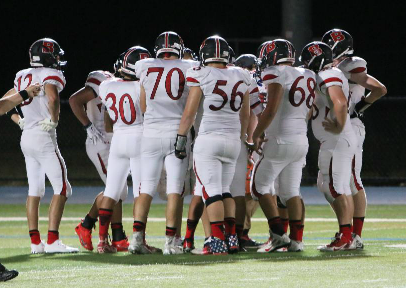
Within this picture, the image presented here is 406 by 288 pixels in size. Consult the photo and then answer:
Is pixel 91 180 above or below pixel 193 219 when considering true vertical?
below

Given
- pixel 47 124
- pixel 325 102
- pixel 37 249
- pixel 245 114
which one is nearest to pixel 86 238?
pixel 37 249

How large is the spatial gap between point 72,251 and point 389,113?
82.3 feet

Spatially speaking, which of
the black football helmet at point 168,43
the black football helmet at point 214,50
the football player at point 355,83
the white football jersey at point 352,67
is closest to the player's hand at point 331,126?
the football player at point 355,83

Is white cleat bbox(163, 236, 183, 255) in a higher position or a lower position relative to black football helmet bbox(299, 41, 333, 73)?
lower

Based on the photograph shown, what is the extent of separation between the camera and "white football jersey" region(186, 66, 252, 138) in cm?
857

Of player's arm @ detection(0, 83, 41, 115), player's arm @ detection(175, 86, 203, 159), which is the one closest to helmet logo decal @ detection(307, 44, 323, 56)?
player's arm @ detection(175, 86, 203, 159)

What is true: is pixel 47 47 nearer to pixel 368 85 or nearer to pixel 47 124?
pixel 47 124

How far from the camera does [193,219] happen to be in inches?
358

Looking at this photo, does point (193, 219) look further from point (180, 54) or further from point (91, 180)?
point (91, 180)

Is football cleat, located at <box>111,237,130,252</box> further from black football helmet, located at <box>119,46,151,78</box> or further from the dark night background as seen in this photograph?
the dark night background

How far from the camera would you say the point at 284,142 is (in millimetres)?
9008

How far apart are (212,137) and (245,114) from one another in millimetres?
518

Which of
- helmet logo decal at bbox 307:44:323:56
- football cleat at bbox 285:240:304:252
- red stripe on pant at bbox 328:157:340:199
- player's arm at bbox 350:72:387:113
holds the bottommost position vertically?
football cleat at bbox 285:240:304:252

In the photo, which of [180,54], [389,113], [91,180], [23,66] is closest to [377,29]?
[389,113]
